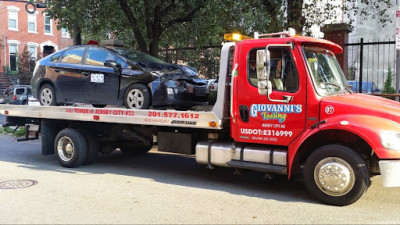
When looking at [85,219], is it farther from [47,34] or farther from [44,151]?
[47,34]

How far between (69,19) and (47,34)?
2939 centimetres

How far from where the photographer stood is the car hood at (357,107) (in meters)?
5.10

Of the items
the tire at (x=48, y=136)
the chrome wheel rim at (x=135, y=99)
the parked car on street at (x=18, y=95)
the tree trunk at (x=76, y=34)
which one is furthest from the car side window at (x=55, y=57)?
the parked car on street at (x=18, y=95)

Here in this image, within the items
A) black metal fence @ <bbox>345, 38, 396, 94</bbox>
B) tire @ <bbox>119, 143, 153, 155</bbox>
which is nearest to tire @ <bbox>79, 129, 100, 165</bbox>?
tire @ <bbox>119, 143, 153, 155</bbox>

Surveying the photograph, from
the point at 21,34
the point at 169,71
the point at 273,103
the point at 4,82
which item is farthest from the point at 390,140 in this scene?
the point at 21,34

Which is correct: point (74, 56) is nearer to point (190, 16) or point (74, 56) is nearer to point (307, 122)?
point (190, 16)

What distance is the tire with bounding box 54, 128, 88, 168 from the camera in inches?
311

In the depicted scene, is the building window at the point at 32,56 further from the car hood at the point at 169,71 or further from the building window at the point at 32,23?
the car hood at the point at 169,71

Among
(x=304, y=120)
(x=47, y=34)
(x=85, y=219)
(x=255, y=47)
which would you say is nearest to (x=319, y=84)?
(x=304, y=120)

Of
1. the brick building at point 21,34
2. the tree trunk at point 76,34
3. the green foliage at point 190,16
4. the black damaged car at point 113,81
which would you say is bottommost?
the black damaged car at point 113,81

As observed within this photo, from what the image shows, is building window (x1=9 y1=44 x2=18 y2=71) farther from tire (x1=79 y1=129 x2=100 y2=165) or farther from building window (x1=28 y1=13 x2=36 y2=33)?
Answer: tire (x1=79 y1=129 x2=100 y2=165)

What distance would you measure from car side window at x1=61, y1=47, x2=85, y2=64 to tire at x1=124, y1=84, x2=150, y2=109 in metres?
1.55

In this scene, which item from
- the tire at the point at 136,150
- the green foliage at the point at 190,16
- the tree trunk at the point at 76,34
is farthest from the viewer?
the tree trunk at the point at 76,34

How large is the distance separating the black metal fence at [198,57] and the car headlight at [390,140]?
26.2 feet
